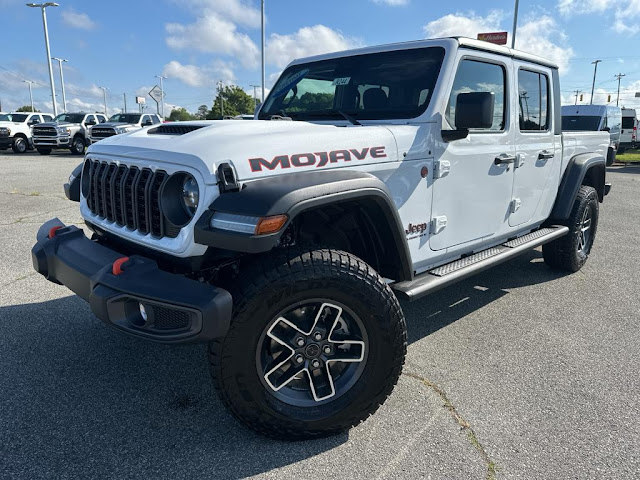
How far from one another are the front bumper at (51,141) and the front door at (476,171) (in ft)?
66.7

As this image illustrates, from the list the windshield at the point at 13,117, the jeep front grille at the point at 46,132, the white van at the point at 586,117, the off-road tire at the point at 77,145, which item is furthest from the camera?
the windshield at the point at 13,117

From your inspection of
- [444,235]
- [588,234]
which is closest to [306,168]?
[444,235]

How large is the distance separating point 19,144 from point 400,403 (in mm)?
23748

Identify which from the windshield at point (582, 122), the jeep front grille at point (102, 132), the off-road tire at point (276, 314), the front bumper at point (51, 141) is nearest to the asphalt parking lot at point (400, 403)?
the off-road tire at point (276, 314)

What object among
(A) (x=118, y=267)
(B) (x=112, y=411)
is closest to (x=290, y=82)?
(A) (x=118, y=267)

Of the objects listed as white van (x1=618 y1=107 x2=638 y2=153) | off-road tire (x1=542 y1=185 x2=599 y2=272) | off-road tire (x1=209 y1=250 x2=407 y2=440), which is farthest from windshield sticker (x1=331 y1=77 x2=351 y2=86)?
white van (x1=618 y1=107 x2=638 y2=153)

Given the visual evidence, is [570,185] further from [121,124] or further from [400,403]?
[121,124]

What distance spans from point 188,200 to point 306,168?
23.1 inches

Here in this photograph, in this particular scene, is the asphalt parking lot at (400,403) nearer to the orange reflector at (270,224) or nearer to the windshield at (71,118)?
the orange reflector at (270,224)

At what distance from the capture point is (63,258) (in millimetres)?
2648

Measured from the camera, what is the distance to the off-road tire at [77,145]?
67.9 feet

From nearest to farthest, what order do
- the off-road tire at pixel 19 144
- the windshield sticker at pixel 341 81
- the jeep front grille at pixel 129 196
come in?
the jeep front grille at pixel 129 196, the windshield sticker at pixel 341 81, the off-road tire at pixel 19 144

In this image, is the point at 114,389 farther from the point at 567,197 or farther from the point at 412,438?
the point at 567,197

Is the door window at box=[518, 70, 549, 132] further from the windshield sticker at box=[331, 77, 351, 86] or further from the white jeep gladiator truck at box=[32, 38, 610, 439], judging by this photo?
the windshield sticker at box=[331, 77, 351, 86]
